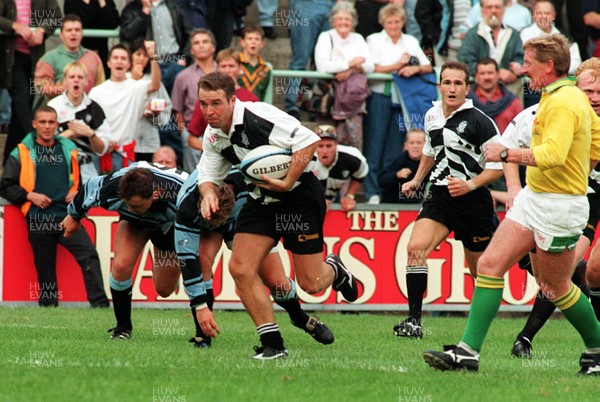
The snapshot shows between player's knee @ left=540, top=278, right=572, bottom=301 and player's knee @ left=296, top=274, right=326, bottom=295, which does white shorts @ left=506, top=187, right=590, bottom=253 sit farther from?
player's knee @ left=296, top=274, right=326, bottom=295

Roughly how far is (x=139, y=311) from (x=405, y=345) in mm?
4784

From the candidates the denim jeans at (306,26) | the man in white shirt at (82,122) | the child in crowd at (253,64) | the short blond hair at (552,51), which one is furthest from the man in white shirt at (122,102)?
the short blond hair at (552,51)

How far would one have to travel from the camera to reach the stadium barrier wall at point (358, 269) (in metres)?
14.9

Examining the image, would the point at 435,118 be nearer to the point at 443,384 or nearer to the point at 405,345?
the point at 405,345

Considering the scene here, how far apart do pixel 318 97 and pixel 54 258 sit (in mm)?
4071

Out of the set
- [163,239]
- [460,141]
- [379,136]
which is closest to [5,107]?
[379,136]

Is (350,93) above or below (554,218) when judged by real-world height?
below

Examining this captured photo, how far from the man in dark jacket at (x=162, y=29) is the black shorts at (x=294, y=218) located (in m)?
6.93

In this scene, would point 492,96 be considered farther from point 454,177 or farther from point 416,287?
point 416,287

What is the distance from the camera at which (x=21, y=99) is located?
1570 cm

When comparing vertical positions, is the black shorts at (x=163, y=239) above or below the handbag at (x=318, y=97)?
below

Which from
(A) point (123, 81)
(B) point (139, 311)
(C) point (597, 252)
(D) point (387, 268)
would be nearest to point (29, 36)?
(A) point (123, 81)

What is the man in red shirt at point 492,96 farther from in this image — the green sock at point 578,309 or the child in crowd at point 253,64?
the green sock at point 578,309

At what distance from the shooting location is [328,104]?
15930 mm
